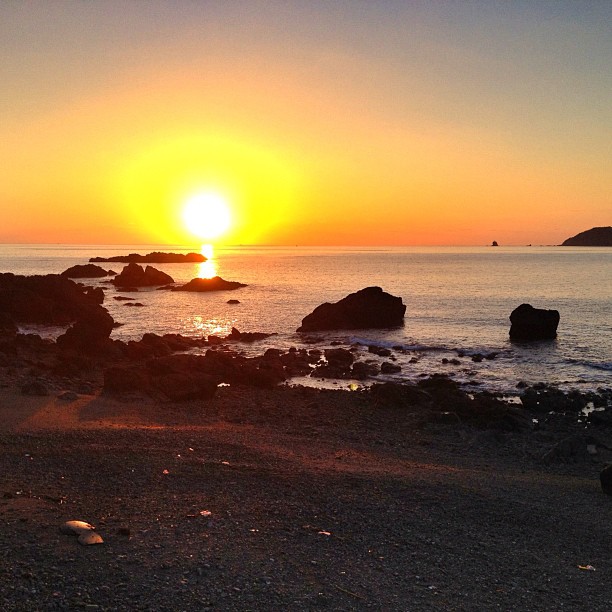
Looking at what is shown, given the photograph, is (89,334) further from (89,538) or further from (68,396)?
(89,538)

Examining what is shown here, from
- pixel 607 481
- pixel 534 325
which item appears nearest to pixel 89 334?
pixel 607 481

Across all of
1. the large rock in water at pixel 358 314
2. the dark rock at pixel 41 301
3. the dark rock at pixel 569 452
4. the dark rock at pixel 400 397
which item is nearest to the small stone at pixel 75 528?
the dark rock at pixel 569 452

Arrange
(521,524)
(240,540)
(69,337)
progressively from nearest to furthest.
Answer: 1. (240,540)
2. (521,524)
3. (69,337)

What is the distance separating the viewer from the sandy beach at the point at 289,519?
355 inches

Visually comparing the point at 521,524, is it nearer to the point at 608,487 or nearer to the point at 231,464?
the point at 608,487

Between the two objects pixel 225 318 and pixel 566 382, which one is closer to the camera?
pixel 566 382

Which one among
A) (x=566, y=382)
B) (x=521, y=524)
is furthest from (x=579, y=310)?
(x=521, y=524)

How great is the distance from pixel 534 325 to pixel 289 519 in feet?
127

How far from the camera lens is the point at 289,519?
11.8m

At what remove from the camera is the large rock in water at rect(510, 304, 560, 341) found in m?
45.7

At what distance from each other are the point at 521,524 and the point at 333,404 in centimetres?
1277

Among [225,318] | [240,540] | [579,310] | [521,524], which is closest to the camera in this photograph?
[240,540]

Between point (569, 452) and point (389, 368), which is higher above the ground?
point (569, 452)

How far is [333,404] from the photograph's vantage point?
24641 mm
